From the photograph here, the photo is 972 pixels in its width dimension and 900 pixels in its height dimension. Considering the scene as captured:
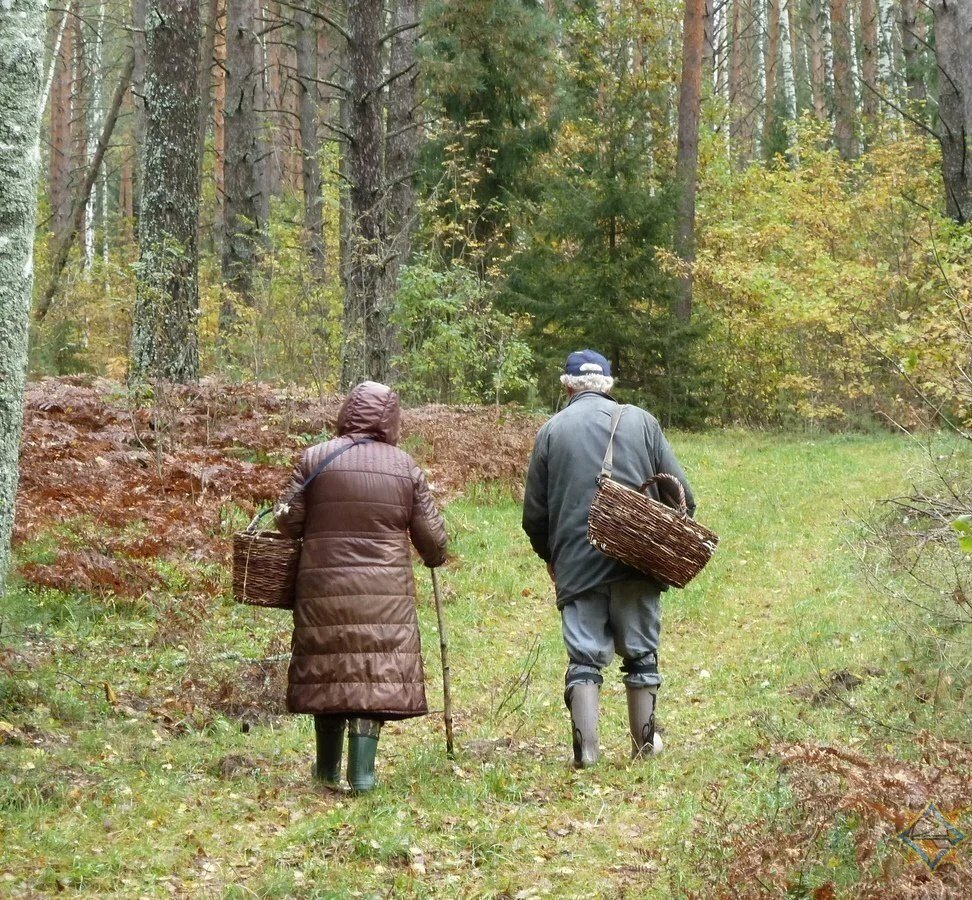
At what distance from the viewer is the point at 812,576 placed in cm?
1087

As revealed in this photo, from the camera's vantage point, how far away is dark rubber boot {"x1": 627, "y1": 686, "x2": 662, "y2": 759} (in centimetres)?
641

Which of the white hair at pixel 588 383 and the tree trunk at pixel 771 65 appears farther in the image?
the tree trunk at pixel 771 65

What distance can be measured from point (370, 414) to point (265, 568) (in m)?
0.89

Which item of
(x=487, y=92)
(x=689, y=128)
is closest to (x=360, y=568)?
(x=487, y=92)

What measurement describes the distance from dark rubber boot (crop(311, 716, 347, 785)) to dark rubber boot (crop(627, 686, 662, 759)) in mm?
1510

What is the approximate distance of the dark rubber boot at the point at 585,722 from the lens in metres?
6.33

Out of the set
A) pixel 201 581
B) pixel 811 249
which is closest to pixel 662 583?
pixel 201 581

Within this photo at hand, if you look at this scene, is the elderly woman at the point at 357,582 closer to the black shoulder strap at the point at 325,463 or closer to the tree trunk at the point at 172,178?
the black shoulder strap at the point at 325,463

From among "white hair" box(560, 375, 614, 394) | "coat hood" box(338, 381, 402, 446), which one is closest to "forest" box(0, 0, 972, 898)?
"coat hood" box(338, 381, 402, 446)

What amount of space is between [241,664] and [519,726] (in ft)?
6.01

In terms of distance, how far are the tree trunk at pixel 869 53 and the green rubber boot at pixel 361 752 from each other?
34.1m

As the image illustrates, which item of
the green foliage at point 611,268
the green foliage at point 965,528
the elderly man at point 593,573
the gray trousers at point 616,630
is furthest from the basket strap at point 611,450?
the green foliage at point 611,268

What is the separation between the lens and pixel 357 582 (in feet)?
19.1

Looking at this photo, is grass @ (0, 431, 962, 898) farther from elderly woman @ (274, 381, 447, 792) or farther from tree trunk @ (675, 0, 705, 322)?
tree trunk @ (675, 0, 705, 322)
